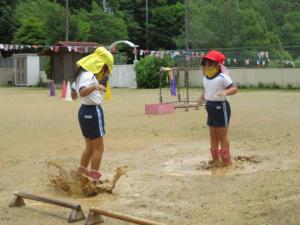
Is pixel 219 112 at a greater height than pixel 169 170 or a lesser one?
greater

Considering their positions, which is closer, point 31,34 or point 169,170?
point 169,170

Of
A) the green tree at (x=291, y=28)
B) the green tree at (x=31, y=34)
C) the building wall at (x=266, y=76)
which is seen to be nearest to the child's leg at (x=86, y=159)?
the building wall at (x=266, y=76)

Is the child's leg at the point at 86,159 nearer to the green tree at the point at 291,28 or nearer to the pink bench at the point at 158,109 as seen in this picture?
the pink bench at the point at 158,109

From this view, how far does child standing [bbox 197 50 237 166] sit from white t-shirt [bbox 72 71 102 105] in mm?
1939

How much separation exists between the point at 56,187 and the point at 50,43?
40.8m

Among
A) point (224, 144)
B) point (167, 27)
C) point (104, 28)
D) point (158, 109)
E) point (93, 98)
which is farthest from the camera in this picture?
point (167, 27)

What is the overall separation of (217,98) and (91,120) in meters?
2.10

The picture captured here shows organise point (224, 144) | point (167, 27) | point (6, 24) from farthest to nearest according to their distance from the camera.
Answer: point (167, 27), point (6, 24), point (224, 144)

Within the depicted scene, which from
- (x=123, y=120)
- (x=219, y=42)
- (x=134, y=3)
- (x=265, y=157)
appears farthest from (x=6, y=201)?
(x=134, y=3)

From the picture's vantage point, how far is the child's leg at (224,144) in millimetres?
7844

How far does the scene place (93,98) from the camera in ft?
20.7

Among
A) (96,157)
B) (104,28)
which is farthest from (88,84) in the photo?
(104,28)

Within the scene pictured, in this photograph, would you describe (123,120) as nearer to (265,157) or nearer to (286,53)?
(265,157)

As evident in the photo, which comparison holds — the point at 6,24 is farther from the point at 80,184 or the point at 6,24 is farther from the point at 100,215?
the point at 100,215
